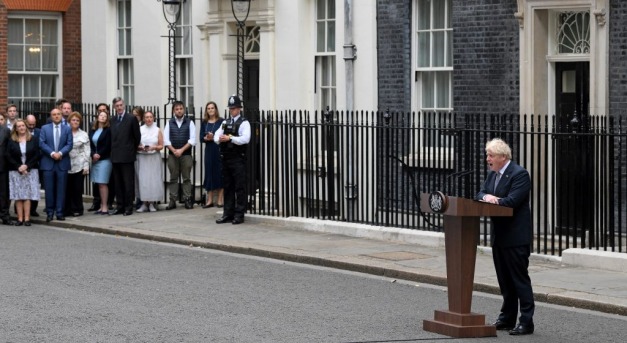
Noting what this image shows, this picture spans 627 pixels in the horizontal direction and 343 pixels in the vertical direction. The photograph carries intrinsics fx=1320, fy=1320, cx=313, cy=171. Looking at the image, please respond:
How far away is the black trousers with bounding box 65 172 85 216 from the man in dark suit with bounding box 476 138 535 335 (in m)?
11.3

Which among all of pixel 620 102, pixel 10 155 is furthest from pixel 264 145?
pixel 620 102

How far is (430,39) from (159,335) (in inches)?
Result: 374

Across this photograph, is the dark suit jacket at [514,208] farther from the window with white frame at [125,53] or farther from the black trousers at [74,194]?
the window with white frame at [125,53]

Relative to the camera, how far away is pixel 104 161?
2136 cm

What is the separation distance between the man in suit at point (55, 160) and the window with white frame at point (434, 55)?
18.5 ft

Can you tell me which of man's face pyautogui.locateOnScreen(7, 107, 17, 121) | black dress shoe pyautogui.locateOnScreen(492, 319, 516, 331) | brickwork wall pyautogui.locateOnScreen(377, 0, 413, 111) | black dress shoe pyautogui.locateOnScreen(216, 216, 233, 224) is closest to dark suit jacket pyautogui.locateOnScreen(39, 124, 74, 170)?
man's face pyautogui.locateOnScreen(7, 107, 17, 121)

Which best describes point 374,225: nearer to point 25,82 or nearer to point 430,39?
point 430,39

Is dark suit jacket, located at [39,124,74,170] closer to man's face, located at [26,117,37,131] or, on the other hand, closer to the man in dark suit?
man's face, located at [26,117,37,131]

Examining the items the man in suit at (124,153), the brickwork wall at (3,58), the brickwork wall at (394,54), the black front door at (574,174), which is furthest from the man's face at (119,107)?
the black front door at (574,174)

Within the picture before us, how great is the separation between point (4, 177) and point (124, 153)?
1912 mm

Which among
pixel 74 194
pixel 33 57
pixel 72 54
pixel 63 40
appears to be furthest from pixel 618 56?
pixel 33 57

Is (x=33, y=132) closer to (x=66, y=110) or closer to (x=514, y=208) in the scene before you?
(x=66, y=110)

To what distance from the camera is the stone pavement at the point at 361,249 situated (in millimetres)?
13227

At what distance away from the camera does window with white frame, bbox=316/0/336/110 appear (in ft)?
68.8
